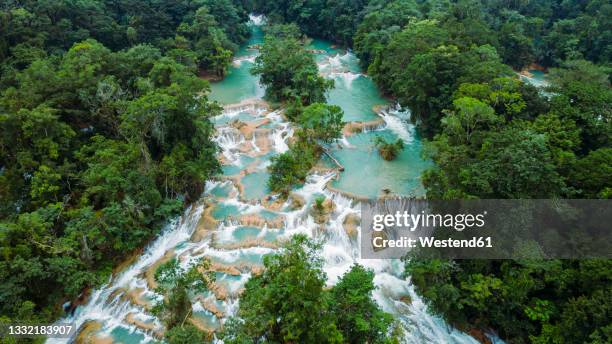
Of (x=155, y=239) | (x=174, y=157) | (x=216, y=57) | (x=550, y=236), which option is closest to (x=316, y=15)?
(x=216, y=57)

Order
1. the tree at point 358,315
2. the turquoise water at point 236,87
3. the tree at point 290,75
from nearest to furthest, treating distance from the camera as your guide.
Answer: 1. the tree at point 358,315
2. the tree at point 290,75
3. the turquoise water at point 236,87

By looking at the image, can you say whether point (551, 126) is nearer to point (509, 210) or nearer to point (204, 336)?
point (509, 210)

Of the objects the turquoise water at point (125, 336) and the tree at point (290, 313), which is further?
the turquoise water at point (125, 336)

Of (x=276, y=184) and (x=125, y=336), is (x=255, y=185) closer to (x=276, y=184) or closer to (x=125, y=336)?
(x=276, y=184)

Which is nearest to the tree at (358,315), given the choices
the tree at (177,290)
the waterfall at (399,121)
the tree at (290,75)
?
the tree at (177,290)

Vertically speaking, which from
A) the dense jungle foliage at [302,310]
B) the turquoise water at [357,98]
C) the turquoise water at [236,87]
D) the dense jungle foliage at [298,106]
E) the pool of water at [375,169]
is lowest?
the turquoise water at [236,87]

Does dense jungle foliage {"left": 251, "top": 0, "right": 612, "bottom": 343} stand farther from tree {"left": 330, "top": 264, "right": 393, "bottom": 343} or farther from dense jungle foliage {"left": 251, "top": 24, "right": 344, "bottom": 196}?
dense jungle foliage {"left": 251, "top": 24, "right": 344, "bottom": 196}

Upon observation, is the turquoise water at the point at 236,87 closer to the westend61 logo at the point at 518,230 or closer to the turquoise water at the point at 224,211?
the turquoise water at the point at 224,211
